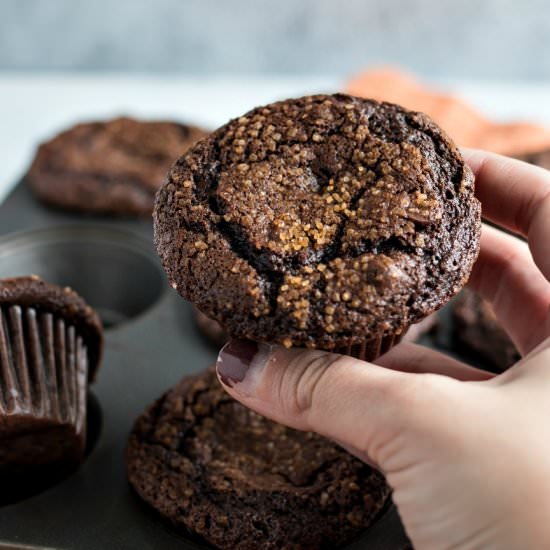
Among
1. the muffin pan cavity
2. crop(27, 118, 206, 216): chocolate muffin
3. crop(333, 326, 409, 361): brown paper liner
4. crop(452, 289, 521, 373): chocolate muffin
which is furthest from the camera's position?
crop(27, 118, 206, 216): chocolate muffin

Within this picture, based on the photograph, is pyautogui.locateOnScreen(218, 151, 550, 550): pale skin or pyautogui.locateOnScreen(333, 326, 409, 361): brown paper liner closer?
pyautogui.locateOnScreen(218, 151, 550, 550): pale skin

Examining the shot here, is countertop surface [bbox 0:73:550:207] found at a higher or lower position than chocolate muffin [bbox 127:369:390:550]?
lower

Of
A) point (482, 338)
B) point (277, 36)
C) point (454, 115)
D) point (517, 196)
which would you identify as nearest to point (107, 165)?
point (482, 338)

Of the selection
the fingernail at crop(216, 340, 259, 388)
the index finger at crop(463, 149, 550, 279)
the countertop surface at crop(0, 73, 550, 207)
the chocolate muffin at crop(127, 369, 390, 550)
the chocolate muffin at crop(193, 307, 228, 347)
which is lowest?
the countertop surface at crop(0, 73, 550, 207)

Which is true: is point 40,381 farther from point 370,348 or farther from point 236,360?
point 370,348

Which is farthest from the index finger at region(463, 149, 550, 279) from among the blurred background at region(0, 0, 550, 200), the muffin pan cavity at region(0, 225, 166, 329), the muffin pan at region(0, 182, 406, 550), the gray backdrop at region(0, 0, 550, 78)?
the gray backdrop at region(0, 0, 550, 78)

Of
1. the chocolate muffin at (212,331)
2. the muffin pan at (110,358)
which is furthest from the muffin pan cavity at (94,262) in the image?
the chocolate muffin at (212,331)

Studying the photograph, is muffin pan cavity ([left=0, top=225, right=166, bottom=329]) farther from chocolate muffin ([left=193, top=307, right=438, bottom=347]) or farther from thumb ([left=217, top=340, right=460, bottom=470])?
thumb ([left=217, top=340, right=460, bottom=470])

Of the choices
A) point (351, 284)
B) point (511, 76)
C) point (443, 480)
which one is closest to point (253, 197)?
point (351, 284)
